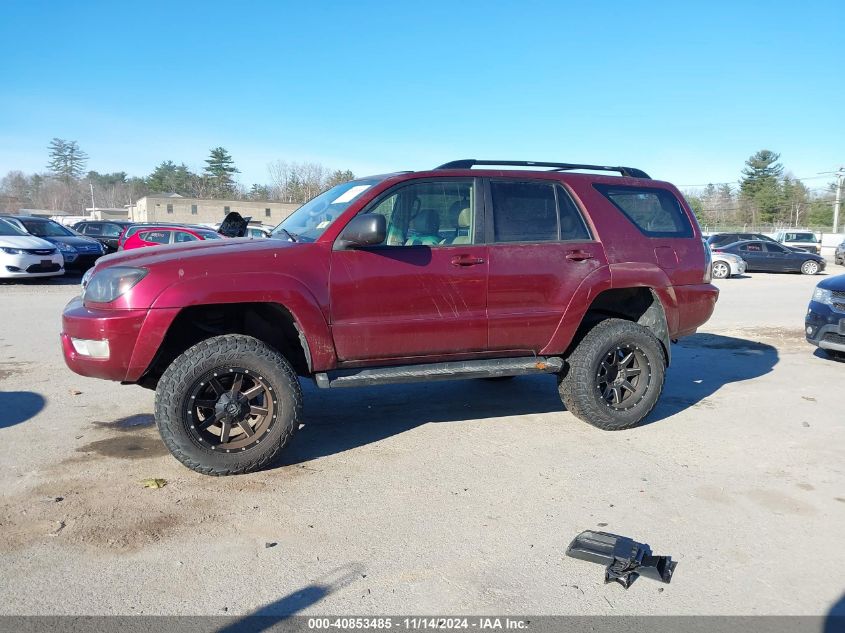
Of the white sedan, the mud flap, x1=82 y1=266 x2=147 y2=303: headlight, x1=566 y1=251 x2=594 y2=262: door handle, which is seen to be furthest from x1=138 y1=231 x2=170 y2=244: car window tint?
the mud flap

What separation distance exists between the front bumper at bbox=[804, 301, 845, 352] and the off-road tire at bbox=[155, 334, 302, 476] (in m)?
6.47

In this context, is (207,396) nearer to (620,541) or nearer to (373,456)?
(373,456)

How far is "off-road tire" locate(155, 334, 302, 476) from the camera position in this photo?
3.98 metres

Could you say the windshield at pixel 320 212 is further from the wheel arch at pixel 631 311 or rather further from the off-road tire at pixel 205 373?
the wheel arch at pixel 631 311

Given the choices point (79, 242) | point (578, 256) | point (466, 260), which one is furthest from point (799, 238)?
point (466, 260)

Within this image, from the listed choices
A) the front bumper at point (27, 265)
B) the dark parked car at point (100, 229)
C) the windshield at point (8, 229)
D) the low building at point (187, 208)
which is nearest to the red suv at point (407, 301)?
the front bumper at point (27, 265)

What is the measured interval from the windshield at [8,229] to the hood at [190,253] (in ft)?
46.3

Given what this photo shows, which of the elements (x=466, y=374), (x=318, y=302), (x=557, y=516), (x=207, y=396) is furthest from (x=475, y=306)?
(x=207, y=396)

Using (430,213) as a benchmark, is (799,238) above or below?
above

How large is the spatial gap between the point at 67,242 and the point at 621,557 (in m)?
19.2

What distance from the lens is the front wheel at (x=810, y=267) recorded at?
26.3m

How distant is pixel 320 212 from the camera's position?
4.91m

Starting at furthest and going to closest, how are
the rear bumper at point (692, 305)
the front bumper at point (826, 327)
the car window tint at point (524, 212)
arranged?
the front bumper at point (826, 327), the rear bumper at point (692, 305), the car window tint at point (524, 212)

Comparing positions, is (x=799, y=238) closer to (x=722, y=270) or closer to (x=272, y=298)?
(x=722, y=270)
